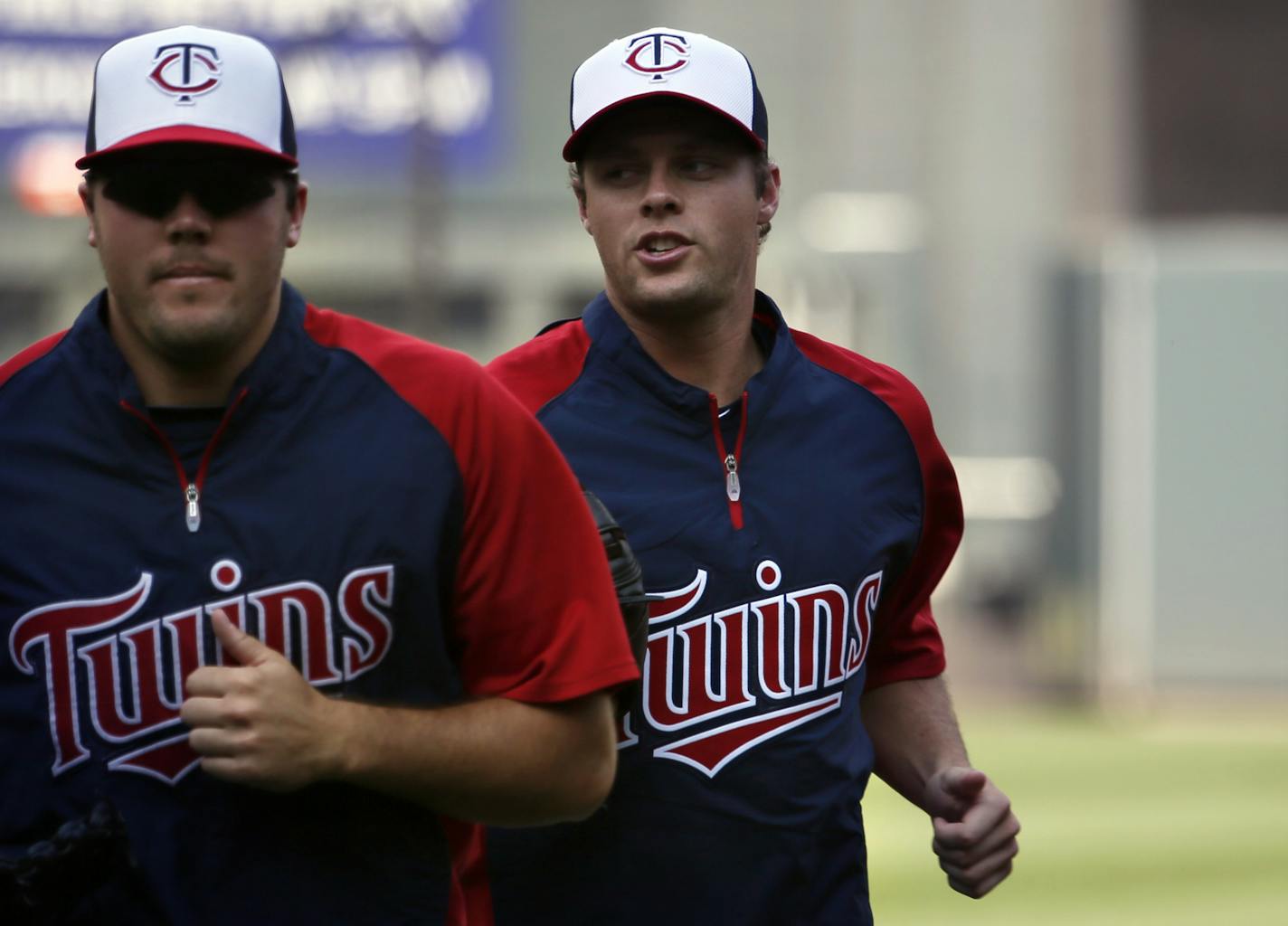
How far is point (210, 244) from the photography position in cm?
240

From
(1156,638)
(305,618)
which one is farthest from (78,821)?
(1156,638)

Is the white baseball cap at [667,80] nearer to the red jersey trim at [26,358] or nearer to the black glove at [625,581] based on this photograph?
the black glove at [625,581]

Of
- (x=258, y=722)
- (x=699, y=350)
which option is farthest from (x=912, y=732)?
(x=258, y=722)

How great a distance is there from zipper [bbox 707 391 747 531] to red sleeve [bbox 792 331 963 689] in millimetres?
233

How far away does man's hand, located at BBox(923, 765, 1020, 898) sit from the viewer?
3.07m

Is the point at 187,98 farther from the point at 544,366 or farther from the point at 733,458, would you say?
the point at 733,458

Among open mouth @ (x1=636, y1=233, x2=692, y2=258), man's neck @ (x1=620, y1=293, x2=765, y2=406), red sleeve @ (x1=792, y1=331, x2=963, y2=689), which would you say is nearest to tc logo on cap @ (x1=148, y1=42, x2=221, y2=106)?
open mouth @ (x1=636, y1=233, x2=692, y2=258)

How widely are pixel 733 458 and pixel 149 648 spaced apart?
39.6 inches

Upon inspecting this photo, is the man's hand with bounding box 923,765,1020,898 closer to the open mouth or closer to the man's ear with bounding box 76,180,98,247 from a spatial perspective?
the open mouth

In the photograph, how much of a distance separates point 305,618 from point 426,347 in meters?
0.38

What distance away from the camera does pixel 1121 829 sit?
1064 centimetres

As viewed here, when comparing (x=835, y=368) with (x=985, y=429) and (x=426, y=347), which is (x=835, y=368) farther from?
(x=985, y=429)

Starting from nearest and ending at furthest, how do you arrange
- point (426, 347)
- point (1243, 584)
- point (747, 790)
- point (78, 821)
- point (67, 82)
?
Result: point (78, 821) → point (426, 347) → point (747, 790) → point (1243, 584) → point (67, 82)

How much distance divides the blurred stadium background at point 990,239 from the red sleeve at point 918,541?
39.8ft
